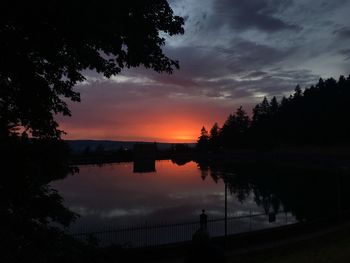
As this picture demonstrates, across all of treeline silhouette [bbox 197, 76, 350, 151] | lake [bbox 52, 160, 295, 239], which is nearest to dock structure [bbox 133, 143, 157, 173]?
treeline silhouette [bbox 197, 76, 350, 151]

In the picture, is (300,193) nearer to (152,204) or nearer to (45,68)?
(152,204)

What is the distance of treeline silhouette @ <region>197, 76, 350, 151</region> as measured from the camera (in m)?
148

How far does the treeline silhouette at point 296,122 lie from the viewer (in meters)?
148

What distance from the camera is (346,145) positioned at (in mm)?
141875

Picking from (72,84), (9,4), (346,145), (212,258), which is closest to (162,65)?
(72,84)

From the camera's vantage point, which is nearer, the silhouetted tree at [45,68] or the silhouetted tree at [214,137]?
the silhouetted tree at [45,68]

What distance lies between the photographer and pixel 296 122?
165 m

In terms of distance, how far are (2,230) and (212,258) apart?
109 inches

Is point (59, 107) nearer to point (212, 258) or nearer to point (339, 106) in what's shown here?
point (212, 258)

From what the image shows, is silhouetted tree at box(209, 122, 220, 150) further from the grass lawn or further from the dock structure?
the grass lawn

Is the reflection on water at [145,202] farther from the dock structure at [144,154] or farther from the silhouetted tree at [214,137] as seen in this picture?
the silhouetted tree at [214,137]

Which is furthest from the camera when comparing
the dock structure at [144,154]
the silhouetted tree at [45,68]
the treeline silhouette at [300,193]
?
the dock structure at [144,154]

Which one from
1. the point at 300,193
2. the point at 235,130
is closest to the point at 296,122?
the point at 235,130

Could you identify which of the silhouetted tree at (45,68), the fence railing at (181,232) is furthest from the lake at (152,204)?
the silhouetted tree at (45,68)
